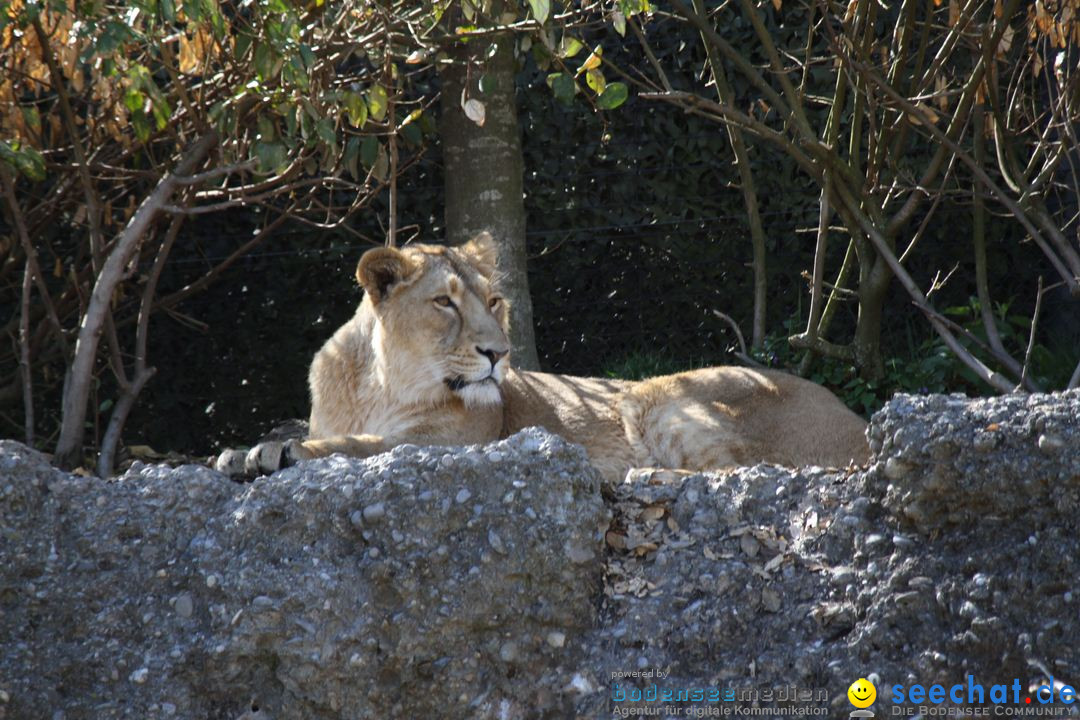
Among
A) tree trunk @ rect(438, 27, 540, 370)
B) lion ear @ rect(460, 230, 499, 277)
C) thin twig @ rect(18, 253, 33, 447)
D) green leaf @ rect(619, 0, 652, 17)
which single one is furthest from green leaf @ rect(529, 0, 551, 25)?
thin twig @ rect(18, 253, 33, 447)

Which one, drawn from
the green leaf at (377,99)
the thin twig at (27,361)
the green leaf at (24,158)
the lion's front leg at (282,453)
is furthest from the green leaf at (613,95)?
the thin twig at (27,361)

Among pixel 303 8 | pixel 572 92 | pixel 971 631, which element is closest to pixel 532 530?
pixel 971 631

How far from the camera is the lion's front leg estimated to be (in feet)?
13.5

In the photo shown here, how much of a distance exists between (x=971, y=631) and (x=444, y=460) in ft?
4.45

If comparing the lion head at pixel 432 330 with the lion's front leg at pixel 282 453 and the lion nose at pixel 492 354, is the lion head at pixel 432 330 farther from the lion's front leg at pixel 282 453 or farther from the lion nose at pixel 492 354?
the lion's front leg at pixel 282 453

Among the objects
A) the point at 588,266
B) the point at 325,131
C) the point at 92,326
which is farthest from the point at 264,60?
the point at 588,266

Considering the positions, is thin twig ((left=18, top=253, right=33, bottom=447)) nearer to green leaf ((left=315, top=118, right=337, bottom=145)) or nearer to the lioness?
the lioness

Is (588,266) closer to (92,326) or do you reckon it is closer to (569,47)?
(569,47)

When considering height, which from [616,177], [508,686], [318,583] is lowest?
[508,686]

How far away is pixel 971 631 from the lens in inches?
117

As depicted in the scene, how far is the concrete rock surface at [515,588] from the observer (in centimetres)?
302

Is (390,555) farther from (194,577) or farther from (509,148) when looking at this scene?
(509,148)

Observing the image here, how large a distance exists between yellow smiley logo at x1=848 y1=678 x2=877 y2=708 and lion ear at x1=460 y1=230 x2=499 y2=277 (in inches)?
113

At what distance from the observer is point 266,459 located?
4129 millimetres
